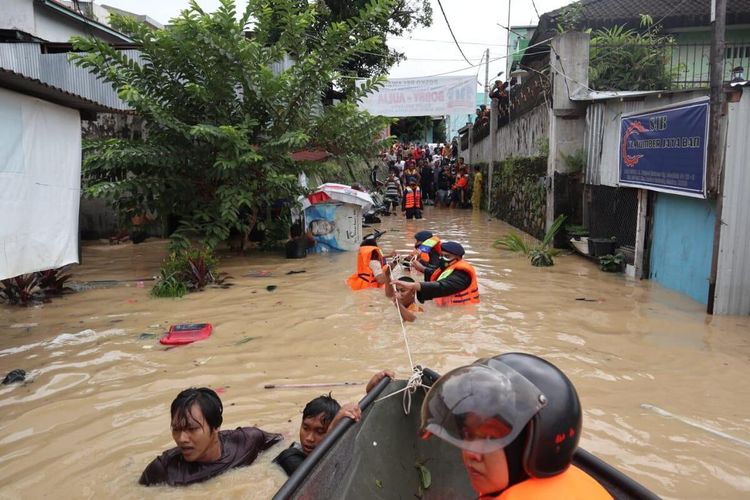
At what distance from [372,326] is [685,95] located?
5.15 meters

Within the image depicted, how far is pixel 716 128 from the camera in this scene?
22.0 ft

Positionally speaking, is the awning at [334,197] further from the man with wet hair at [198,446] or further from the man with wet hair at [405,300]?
the man with wet hair at [198,446]

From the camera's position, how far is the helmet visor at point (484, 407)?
61.8 inches

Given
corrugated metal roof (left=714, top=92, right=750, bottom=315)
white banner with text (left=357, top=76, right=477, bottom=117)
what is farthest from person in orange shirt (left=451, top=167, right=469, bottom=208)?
corrugated metal roof (left=714, top=92, right=750, bottom=315)

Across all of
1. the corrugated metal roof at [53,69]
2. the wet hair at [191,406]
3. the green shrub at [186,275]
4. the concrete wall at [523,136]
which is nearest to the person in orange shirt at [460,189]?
the concrete wall at [523,136]

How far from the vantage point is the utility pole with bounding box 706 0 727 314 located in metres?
6.66

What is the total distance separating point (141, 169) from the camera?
11.0 meters

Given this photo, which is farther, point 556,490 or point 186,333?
point 186,333

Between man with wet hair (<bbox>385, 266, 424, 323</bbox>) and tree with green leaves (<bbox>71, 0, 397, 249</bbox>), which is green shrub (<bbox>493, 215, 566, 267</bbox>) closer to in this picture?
tree with green leaves (<bbox>71, 0, 397, 249</bbox>)

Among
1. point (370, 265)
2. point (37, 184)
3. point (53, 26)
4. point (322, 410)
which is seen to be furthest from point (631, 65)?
point (53, 26)

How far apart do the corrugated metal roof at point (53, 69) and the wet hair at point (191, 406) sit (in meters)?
11.6

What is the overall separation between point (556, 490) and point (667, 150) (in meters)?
7.50

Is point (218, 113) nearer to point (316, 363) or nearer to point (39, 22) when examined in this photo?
point (316, 363)

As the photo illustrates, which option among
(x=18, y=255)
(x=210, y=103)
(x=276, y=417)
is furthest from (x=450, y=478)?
(x=210, y=103)
